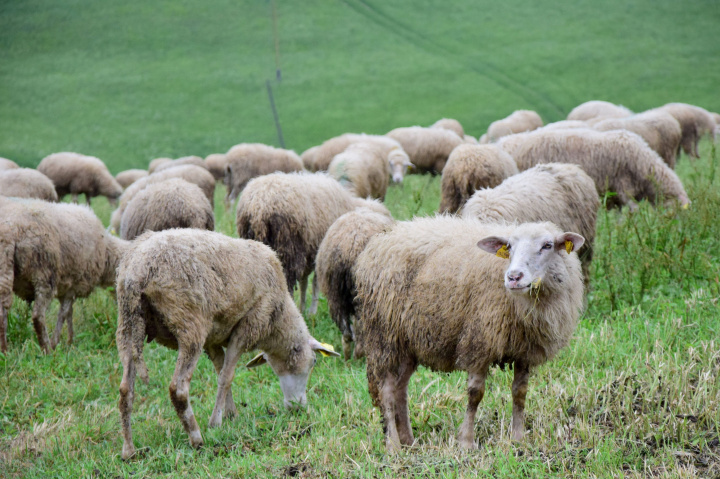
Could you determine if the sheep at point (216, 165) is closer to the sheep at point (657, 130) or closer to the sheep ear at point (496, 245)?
the sheep at point (657, 130)

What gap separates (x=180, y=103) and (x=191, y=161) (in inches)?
306

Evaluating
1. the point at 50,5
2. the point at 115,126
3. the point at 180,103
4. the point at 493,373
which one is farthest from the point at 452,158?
the point at 180,103

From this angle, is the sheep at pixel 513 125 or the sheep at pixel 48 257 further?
the sheep at pixel 513 125

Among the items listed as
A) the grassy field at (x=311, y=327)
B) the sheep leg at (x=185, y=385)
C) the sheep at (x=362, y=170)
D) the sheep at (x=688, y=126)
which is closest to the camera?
the grassy field at (x=311, y=327)

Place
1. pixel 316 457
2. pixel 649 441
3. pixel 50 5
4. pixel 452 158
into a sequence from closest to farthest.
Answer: pixel 649 441 < pixel 316 457 < pixel 452 158 < pixel 50 5

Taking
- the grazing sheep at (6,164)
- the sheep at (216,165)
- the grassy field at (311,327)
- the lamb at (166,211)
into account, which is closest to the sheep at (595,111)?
the grassy field at (311,327)

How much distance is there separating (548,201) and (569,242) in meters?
2.87

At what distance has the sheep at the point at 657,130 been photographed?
12.6 m

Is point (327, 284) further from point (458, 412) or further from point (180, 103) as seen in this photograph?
point (180, 103)

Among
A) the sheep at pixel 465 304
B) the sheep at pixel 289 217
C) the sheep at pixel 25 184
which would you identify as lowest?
the sheep at pixel 25 184

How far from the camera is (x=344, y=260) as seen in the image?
19.7 feet

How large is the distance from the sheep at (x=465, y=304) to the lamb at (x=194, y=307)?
1069 millimetres

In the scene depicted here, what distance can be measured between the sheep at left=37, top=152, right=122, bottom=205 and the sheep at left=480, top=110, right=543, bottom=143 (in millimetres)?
10368

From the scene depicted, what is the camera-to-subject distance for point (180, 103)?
2444cm
